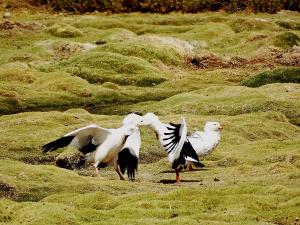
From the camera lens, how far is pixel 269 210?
2216 cm

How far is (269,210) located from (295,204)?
0.75 m

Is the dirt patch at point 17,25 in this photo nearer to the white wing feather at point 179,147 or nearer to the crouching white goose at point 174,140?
the crouching white goose at point 174,140

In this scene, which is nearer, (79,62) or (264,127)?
(264,127)

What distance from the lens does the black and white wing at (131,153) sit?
26.1m

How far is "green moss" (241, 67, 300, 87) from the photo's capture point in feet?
186

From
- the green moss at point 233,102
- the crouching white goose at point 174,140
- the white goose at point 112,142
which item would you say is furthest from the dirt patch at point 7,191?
the green moss at point 233,102

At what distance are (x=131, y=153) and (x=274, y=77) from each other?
3293 centimetres

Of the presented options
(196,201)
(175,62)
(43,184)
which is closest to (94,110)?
(175,62)

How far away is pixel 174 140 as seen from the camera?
26625 millimetres

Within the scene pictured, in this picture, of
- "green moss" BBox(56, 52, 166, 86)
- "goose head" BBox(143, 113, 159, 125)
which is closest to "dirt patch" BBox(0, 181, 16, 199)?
"goose head" BBox(143, 113, 159, 125)

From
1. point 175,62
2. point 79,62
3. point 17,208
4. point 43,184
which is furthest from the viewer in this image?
point 175,62

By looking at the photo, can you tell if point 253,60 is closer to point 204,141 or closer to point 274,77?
point 274,77

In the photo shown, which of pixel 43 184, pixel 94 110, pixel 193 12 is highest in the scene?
pixel 43 184

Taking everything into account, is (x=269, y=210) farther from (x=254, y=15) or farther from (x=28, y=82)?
(x=254, y=15)
